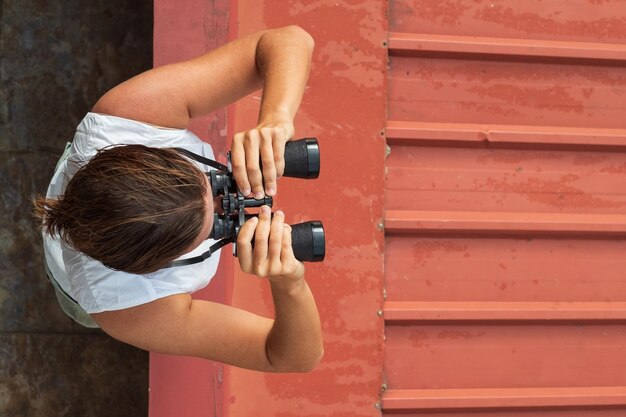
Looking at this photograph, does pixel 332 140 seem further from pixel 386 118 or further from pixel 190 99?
pixel 190 99

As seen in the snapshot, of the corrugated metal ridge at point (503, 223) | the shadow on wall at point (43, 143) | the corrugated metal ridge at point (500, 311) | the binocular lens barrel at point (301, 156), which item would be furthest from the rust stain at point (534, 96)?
the shadow on wall at point (43, 143)

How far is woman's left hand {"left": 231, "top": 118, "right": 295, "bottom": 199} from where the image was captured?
122 cm

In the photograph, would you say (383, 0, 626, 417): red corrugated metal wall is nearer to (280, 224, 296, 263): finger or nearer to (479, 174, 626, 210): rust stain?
(479, 174, 626, 210): rust stain

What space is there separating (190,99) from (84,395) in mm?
1435

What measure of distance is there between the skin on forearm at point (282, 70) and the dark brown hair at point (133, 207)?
0.68ft

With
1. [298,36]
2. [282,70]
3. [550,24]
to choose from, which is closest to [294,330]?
[282,70]

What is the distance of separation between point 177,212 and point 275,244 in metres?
0.19

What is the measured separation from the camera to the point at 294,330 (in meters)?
1.42

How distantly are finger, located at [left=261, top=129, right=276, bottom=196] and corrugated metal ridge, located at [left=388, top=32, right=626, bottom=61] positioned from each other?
1013 millimetres

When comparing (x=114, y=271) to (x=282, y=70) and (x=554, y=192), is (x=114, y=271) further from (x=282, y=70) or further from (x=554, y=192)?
(x=554, y=192)

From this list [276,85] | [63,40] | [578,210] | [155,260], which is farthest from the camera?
[63,40]

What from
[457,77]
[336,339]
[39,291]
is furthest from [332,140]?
[39,291]

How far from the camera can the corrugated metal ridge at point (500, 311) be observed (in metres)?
2.12

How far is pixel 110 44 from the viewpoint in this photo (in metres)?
2.46
